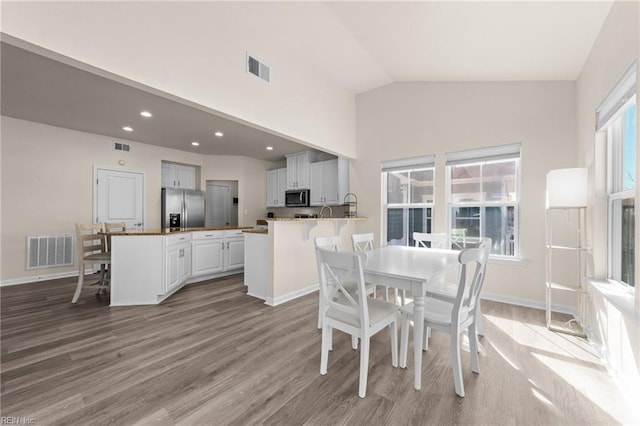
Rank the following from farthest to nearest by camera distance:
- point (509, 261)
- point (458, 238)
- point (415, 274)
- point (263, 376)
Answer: point (458, 238) < point (509, 261) < point (263, 376) < point (415, 274)

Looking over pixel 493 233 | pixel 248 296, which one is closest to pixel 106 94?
pixel 248 296

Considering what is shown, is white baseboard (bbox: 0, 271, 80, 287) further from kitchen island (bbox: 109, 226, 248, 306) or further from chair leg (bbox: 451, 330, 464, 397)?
chair leg (bbox: 451, 330, 464, 397)

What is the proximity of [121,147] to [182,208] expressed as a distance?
5.30 feet

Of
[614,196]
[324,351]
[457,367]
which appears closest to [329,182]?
[324,351]

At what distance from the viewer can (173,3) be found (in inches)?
95.4

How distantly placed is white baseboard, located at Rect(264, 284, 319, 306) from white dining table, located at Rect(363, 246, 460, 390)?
1.51 meters

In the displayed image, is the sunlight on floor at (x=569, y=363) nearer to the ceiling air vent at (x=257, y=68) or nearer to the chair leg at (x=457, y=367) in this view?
the chair leg at (x=457, y=367)

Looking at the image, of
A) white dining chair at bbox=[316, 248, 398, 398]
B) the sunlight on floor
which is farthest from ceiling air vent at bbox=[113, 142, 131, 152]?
the sunlight on floor

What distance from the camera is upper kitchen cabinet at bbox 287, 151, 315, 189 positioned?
5594mm

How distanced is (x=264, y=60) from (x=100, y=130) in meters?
3.43

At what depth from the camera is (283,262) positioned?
3473mm

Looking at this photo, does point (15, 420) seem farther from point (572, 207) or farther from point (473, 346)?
point (572, 207)

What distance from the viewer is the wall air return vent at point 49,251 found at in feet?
13.9

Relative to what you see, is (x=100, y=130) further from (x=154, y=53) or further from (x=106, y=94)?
(x=154, y=53)
